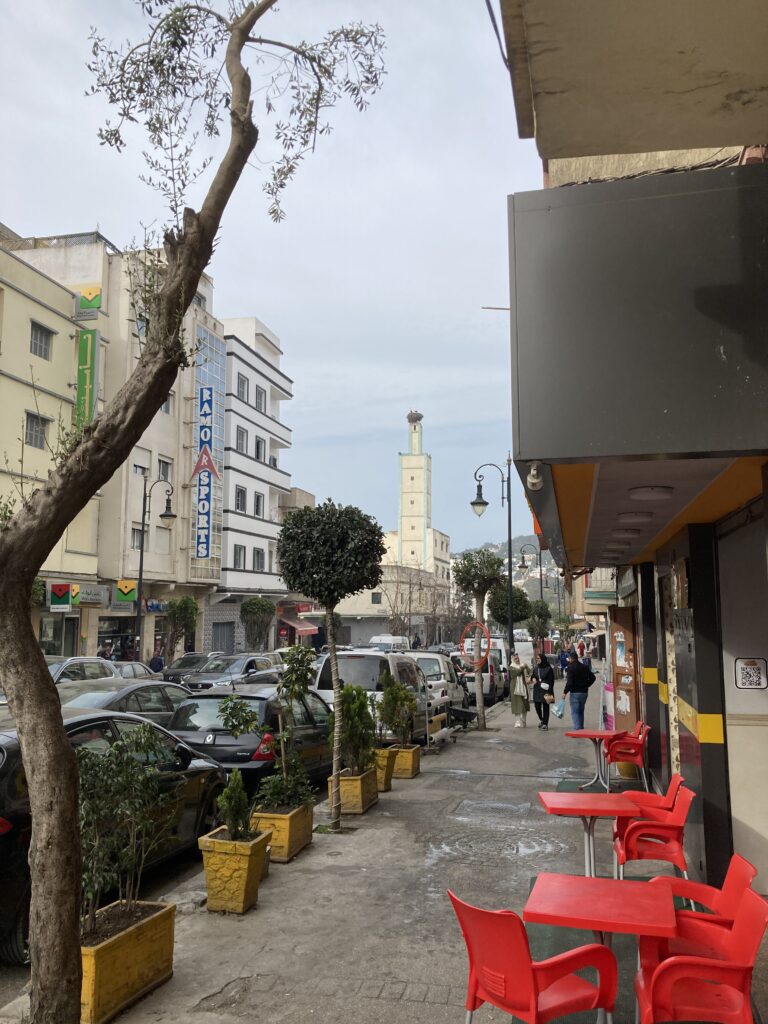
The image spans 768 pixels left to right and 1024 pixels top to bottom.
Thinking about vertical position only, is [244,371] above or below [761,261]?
above

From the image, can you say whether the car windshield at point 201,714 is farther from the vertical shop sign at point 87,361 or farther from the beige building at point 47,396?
the vertical shop sign at point 87,361

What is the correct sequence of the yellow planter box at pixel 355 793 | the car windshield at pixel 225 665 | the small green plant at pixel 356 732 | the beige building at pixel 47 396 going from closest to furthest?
the yellow planter box at pixel 355 793
the small green plant at pixel 356 732
the car windshield at pixel 225 665
the beige building at pixel 47 396

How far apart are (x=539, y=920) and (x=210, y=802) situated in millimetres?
5133

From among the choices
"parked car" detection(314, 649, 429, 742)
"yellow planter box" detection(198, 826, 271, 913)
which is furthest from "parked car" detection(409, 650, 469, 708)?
"yellow planter box" detection(198, 826, 271, 913)

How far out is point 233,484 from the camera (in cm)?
4669

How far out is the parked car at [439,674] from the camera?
19188 mm

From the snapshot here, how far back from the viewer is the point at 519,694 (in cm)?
1861

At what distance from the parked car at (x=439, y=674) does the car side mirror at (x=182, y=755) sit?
1129cm

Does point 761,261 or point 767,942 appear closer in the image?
point 761,261

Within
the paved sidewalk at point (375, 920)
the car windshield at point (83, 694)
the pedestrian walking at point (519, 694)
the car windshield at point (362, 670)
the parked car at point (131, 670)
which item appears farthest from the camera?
the parked car at point (131, 670)

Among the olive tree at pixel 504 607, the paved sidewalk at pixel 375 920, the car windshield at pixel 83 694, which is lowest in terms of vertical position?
the paved sidewalk at pixel 375 920

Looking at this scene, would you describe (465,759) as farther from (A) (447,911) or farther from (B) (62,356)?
(B) (62,356)

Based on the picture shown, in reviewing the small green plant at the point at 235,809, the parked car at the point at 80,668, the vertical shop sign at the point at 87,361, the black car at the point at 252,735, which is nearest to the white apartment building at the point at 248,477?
the vertical shop sign at the point at 87,361

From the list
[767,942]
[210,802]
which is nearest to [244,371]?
[210,802]
